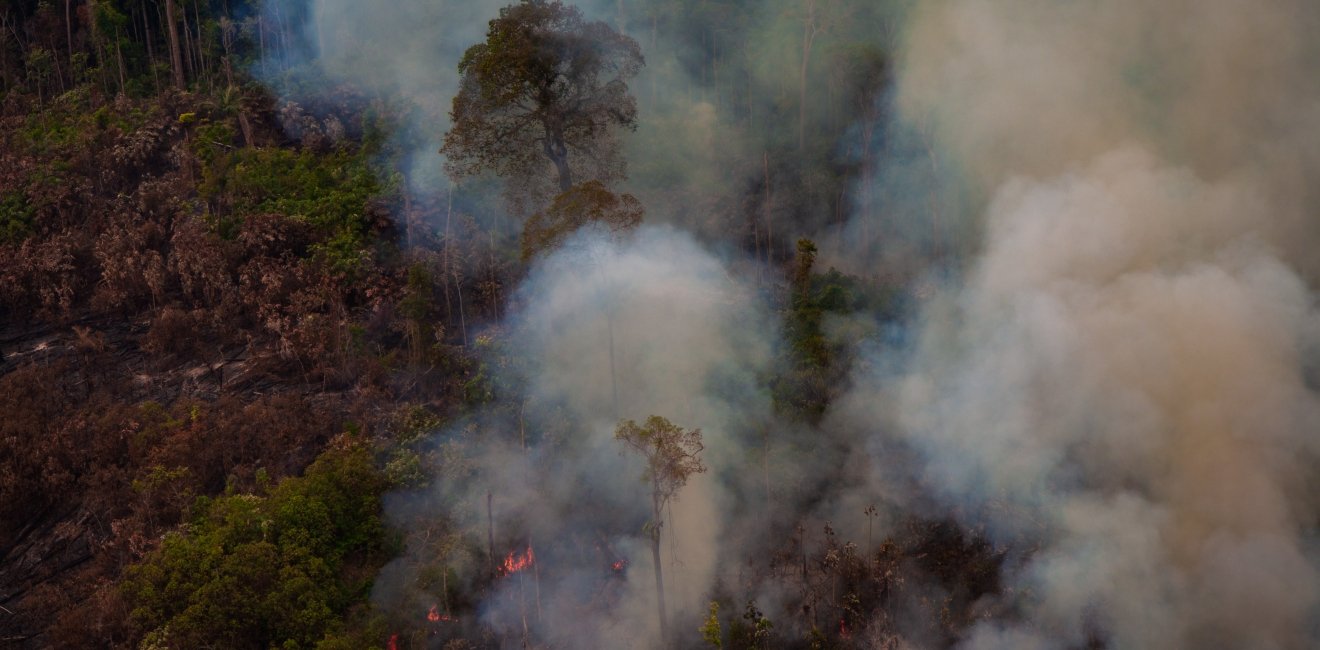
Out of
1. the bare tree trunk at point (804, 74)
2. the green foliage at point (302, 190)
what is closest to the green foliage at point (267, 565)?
the green foliage at point (302, 190)

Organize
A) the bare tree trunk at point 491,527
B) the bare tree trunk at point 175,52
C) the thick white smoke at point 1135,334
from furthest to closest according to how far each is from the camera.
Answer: the bare tree trunk at point 175,52 < the bare tree trunk at point 491,527 < the thick white smoke at point 1135,334

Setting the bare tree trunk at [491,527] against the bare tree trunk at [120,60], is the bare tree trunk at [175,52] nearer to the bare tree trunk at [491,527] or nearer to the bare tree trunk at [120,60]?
the bare tree trunk at [120,60]

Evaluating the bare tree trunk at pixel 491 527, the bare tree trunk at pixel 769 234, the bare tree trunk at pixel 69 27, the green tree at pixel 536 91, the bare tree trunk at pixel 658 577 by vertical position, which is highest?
the bare tree trunk at pixel 69 27

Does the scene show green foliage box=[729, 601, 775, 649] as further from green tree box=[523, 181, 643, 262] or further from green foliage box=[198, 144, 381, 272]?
green foliage box=[198, 144, 381, 272]

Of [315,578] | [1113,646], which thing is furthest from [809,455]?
[315,578]

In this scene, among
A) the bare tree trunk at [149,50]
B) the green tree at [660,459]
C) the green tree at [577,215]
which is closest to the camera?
the green tree at [660,459]

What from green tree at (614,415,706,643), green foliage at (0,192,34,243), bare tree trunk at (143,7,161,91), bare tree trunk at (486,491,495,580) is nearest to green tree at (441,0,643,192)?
bare tree trunk at (486,491,495,580)
